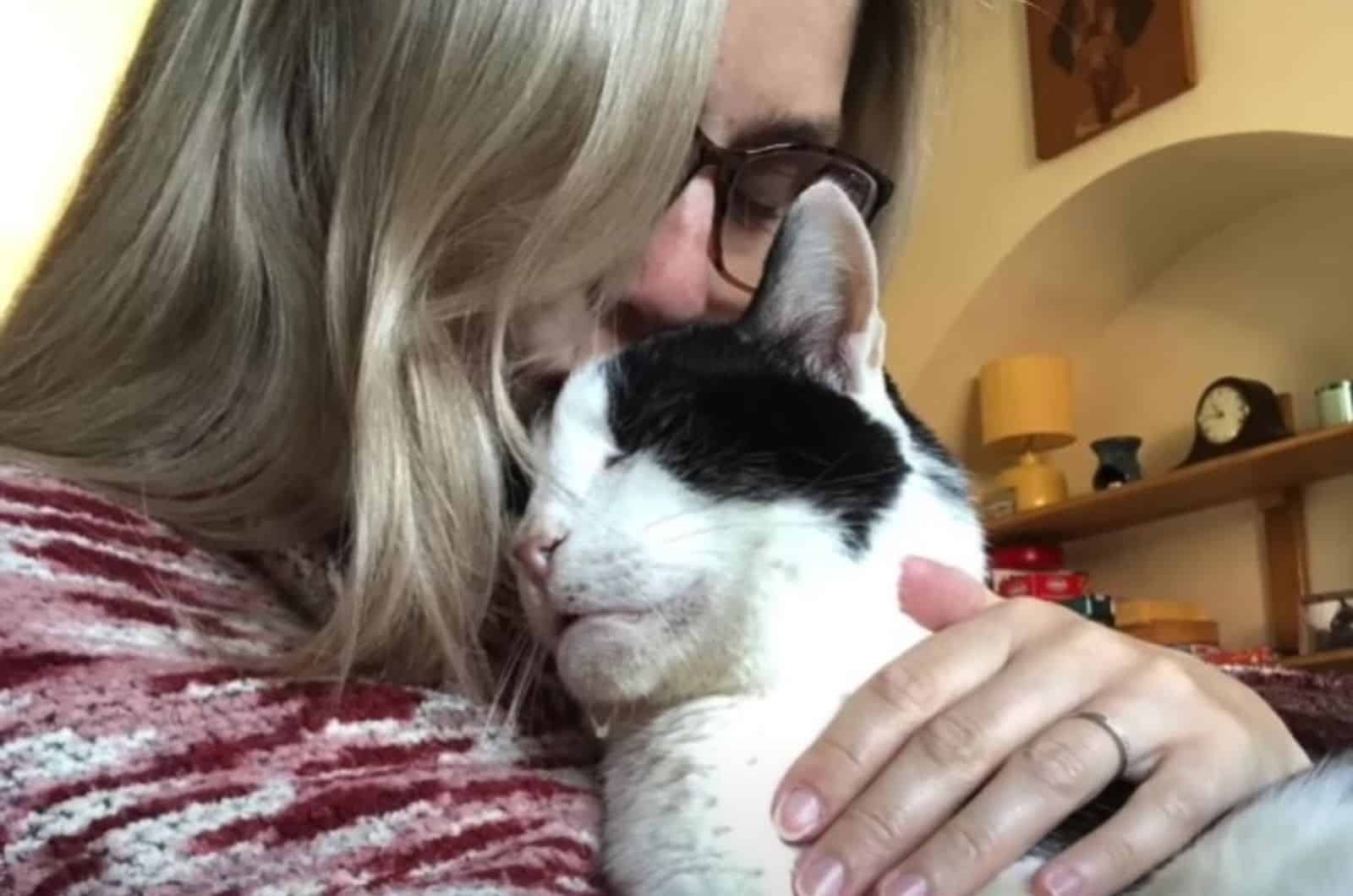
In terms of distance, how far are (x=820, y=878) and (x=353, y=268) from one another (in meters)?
0.40

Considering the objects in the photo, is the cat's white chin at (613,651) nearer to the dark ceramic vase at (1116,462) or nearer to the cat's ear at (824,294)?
the cat's ear at (824,294)

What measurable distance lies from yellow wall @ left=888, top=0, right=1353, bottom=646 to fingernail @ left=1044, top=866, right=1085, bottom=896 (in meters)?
1.80

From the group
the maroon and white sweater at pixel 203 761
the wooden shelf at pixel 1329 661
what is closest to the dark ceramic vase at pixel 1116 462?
the wooden shelf at pixel 1329 661

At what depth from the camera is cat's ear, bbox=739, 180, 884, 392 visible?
2.71ft

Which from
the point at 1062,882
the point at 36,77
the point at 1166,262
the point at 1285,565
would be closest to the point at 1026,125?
the point at 1166,262

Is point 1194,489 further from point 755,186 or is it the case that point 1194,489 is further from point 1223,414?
point 755,186

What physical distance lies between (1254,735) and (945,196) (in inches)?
92.6

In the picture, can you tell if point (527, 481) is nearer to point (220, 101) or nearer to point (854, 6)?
point (220, 101)

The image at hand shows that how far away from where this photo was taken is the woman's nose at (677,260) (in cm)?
98

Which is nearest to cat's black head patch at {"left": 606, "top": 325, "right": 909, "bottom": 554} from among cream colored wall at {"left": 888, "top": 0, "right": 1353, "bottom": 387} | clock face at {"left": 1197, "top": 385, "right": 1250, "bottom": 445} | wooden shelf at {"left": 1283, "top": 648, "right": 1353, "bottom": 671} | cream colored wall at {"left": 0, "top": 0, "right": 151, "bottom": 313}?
cream colored wall at {"left": 0, "top": 0, "right": 151, "bottom": 313}

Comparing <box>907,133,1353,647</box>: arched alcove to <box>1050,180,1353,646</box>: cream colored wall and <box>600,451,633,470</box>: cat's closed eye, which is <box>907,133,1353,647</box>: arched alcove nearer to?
<box>1050,180,1353,646</box>: cream colored wall

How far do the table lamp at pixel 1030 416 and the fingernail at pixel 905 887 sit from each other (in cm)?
227

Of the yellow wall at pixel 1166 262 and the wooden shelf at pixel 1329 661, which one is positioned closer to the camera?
the wooden shelf at pixel 1329 661

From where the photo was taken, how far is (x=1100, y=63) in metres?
2.70
